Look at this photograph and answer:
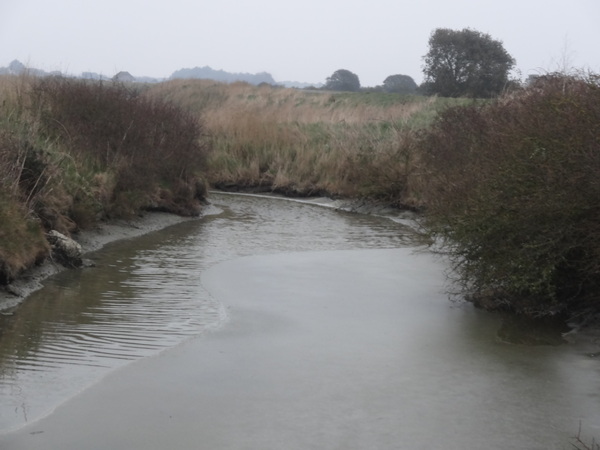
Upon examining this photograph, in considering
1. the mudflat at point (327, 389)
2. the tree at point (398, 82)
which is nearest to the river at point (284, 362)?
the mudflat at point (327, 389)

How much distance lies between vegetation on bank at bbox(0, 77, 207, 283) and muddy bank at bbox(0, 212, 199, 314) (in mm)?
144

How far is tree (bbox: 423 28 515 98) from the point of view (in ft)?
156

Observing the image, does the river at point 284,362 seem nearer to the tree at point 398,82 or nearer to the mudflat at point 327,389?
the mudflat at point 327,389

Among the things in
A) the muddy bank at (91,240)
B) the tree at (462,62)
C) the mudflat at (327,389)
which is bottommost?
the mudflat at (327,389)

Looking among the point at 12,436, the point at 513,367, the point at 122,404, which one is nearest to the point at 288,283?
the point at 513,367

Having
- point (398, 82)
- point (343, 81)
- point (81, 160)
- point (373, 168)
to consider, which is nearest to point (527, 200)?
point (81, 160)

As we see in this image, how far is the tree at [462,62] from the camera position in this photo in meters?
47.6

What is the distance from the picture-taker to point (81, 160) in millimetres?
14906

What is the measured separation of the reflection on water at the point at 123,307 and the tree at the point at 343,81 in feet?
246

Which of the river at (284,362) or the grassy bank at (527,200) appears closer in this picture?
the river at (284,362)

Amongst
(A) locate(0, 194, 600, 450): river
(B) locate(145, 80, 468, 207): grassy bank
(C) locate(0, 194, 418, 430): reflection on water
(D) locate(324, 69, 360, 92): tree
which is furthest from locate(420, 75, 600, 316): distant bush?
(D) locate(324, 69, 360, 92): tree

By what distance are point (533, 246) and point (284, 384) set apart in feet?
10.4

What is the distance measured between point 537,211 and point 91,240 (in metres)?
7.30

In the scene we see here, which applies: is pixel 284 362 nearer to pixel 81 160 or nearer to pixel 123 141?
pixel 81 160
